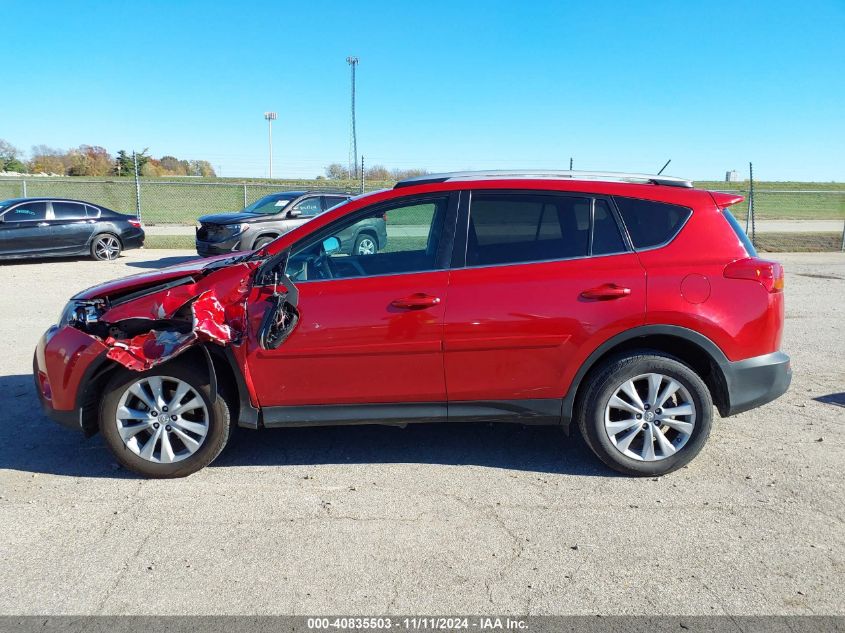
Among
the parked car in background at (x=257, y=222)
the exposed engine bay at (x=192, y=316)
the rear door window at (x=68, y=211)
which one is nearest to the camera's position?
the exposed engine bay at (x=192, y=316)

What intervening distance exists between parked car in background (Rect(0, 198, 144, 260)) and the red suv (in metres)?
11.4

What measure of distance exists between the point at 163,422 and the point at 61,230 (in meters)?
12.1

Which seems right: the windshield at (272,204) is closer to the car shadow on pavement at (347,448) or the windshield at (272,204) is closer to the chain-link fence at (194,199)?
the car shadow on pavement at (347,448)

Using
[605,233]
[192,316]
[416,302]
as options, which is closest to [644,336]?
[605,233]

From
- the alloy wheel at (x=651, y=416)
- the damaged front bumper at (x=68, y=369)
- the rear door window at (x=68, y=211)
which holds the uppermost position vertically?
the rear door window at (x=68, y=211)

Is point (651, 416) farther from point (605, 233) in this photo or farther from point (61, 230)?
point (61, 230)

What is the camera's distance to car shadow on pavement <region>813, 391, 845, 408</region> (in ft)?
18.2

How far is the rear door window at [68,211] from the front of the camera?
48.0 feet

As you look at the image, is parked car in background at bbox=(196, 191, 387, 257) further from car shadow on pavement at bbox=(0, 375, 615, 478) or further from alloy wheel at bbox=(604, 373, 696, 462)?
alloy wheel at bbox=(604, 373, 696, 462)

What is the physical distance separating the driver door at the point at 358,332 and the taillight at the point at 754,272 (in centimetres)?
171

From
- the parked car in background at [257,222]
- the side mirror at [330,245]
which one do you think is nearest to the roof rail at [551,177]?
the side mirror at [330,245]

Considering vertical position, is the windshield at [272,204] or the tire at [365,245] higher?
the windshield at [272,204]

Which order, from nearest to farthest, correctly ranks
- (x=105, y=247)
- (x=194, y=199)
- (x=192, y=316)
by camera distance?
(x=192, y=316)
(x=105, y=247)
(x=194, y=199)

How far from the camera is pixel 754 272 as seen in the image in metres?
4.13
